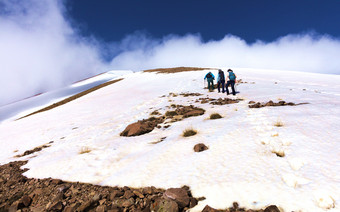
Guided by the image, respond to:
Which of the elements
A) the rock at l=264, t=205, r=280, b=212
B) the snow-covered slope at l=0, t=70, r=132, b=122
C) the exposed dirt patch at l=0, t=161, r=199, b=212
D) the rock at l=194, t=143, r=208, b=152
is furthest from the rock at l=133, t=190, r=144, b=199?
the snow-covered slope at l=0, t=70, r=132, b=122

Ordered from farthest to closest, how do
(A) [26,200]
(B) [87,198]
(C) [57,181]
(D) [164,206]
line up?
1. (C) [57,181]
2. (A) [26,200]
3. (B) [87,198]
4. (D) [164,206]

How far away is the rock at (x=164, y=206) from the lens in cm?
277

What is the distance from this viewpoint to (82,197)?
3.54m

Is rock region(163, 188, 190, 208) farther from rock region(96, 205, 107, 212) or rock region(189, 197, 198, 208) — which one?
rock region(96, 205, 107, 212)

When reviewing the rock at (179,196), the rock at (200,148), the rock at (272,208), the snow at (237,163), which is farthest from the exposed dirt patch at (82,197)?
the rock at (200,148)

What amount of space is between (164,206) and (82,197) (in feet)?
6.29

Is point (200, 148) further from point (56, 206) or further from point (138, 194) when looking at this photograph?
point (56, 206)

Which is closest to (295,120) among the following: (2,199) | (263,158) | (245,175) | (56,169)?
(263,158)

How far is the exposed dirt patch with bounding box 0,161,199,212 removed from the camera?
118 inches

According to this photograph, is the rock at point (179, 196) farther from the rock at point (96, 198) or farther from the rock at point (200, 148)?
the rock at point (200, 148)

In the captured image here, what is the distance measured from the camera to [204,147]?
4.71 m

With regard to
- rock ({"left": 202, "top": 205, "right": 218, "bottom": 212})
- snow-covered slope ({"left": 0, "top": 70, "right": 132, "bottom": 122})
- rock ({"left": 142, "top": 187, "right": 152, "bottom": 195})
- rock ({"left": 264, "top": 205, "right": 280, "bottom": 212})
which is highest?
snow-covered slope ({"left": 0, "top": 70, "right": 132, "bottom": 122})

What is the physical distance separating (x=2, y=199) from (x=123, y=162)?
2808 millimetres

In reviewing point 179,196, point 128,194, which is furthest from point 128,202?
point 179,196
